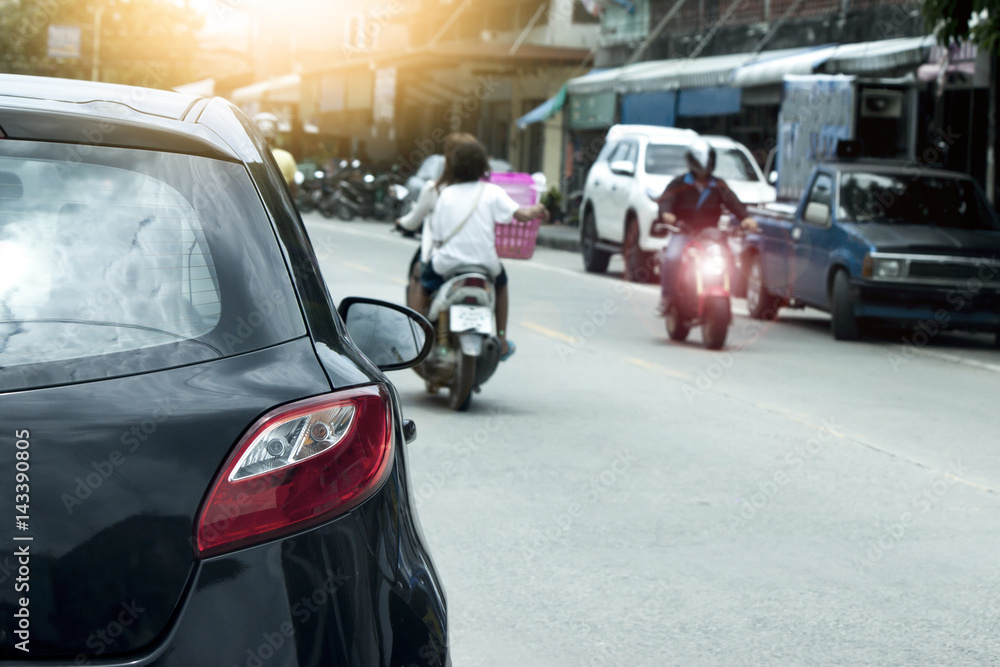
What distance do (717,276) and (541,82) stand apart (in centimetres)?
2852

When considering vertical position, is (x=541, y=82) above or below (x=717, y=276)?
above

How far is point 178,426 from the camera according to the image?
210cm

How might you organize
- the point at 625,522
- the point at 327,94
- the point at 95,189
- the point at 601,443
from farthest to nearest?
the point at 327,94 < the point at 601,443 < the point at 625,522 < the point at 95,189

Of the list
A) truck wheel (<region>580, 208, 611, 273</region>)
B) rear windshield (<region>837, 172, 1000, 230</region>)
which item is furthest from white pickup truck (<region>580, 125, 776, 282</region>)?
rear windshield (<region>837, 172, 1000, 230</region>)

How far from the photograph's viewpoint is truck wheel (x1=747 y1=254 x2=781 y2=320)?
15.5 meters

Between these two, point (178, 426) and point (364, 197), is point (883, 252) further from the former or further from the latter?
point (364, 197)

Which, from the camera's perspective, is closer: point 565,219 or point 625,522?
point 625,522

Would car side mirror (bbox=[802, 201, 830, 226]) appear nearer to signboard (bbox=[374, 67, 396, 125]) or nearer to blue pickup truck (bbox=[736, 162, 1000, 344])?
blue pickup truck (bbox=[736, 162, 1000, 344])

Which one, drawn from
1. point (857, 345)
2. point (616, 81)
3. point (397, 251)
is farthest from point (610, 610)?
point (616, 81)

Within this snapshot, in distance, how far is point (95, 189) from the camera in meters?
2.28

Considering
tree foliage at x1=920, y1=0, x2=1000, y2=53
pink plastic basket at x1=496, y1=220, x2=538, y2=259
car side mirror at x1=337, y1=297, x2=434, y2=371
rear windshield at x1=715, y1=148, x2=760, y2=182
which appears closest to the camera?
car side mirror at x1=337, y1=297, x2=434, y2=371

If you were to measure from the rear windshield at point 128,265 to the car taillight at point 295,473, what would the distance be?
0.14 m

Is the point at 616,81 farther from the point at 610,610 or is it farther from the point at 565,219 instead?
the point at 610,610

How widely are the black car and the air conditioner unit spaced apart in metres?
17.5
